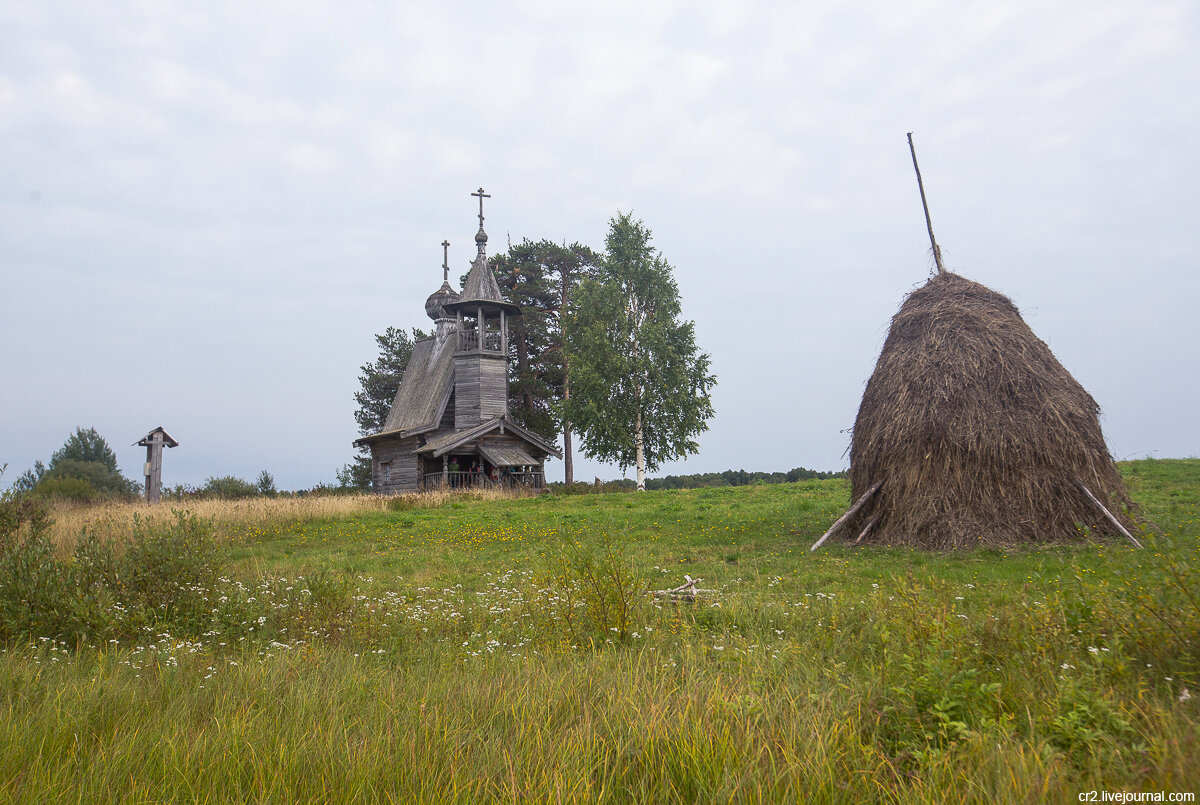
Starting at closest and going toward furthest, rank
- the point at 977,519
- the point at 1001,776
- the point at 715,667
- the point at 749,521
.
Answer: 1. the point at 1001,776
2. the point at 715,667
3. the point at 977,519
4. the point at 749,521

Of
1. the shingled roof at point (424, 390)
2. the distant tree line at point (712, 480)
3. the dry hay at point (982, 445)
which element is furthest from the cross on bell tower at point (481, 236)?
the dry hay at point (982, 445)

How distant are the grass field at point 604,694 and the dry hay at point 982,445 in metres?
3.91

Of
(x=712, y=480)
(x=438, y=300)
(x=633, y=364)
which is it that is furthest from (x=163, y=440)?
(x=712, y=480)

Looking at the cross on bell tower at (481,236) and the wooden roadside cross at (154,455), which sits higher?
the cross on bell tower at (481,236)

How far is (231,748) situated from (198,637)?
12.3 ft

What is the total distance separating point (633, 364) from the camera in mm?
32406

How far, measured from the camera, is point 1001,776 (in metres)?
2.93

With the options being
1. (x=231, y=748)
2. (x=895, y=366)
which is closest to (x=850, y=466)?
(x=895, y=366)

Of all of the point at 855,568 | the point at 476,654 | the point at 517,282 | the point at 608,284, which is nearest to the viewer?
the point at 476,654

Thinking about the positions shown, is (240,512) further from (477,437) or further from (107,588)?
(477,437)

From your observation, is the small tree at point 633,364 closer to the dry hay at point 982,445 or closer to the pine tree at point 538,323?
the pine tree at point 538,323

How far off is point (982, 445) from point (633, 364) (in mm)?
20965

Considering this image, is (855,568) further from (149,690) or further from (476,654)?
(149,690)

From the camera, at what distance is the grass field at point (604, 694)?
315 cm
